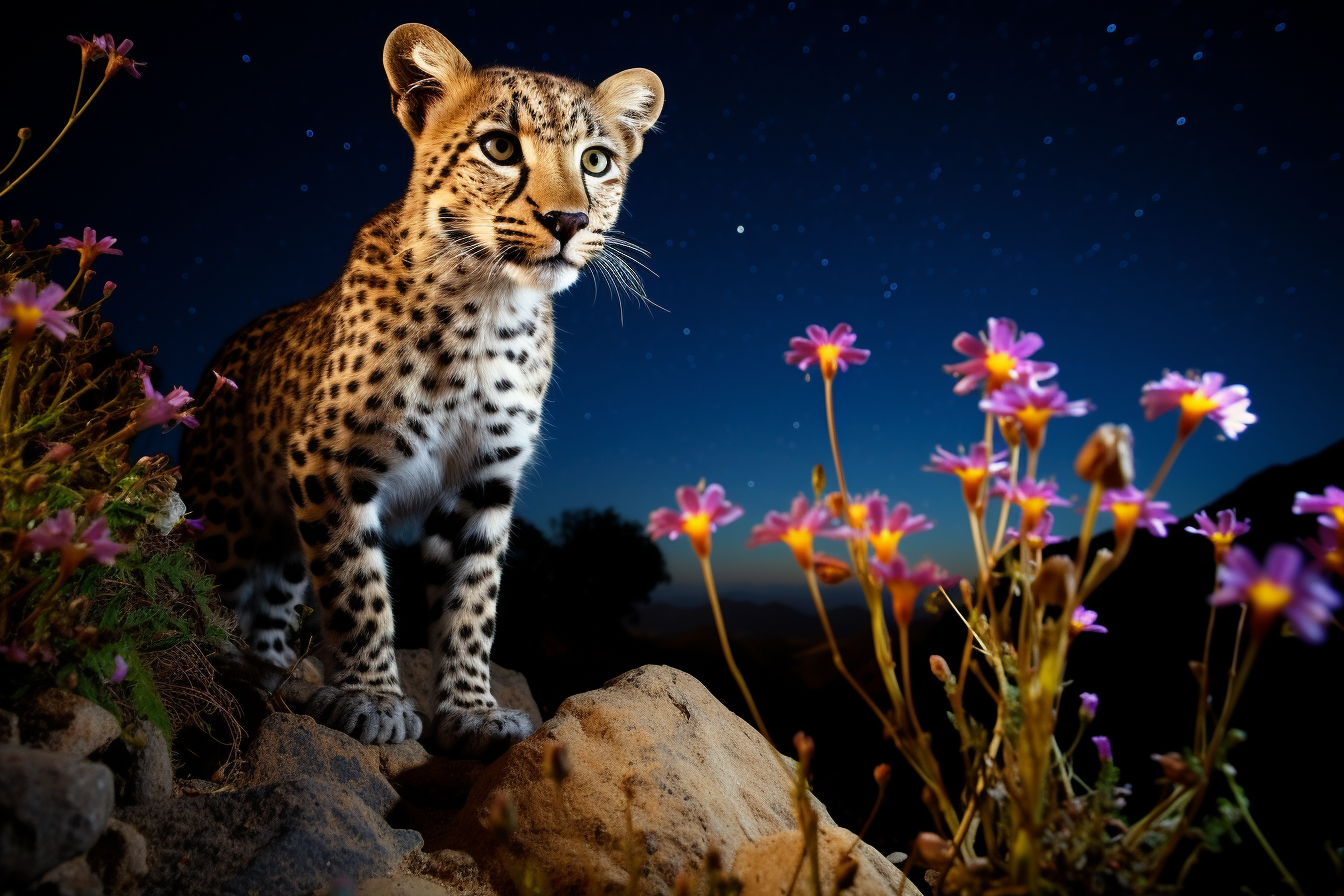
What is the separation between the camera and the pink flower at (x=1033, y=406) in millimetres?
1282

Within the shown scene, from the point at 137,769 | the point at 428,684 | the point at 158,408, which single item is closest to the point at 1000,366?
the point at 158,408

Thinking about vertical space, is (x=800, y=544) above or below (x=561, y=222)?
below

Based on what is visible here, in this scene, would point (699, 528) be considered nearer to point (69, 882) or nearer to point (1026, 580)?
point (1026, 580)

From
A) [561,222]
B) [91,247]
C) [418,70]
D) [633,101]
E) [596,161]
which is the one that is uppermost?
[633,101]

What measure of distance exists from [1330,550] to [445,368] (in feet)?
8.95

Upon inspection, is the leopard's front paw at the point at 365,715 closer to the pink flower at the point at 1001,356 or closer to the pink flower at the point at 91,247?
the pink flower at the point at 91,247

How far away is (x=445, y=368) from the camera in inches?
127

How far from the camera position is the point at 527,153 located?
10.4 ft

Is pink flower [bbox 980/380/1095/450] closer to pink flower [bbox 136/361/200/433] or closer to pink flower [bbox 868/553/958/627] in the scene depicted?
pink flower [bbox 868/553/958/627]

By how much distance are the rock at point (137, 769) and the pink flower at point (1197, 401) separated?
208 centimetres

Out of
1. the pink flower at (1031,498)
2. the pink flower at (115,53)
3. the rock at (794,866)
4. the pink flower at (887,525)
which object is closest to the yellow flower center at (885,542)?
the pink flower at (887,525)

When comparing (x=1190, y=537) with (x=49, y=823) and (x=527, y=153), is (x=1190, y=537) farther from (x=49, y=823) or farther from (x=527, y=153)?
(x=49, y=823)

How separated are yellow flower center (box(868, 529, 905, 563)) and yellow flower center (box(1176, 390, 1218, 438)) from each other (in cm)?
48

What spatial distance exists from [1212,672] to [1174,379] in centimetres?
235
